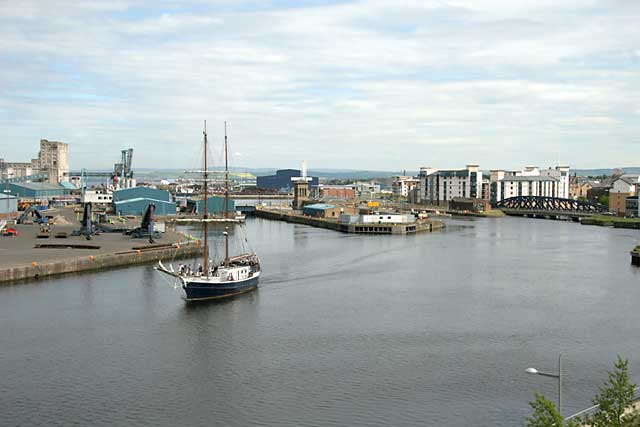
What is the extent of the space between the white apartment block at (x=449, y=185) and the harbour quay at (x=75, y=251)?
31.2m

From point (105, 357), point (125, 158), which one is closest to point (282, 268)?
point (105, 357)

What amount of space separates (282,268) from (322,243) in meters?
7.92

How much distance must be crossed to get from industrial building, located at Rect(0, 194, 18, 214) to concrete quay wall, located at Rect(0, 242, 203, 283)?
1368 centimetres

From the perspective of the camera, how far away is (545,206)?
165ft

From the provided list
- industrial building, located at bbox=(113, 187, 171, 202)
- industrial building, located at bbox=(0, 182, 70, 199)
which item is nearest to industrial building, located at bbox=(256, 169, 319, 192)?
industrial building, located at bbox=(0, 182, 70, 199)

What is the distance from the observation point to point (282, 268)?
19.8m

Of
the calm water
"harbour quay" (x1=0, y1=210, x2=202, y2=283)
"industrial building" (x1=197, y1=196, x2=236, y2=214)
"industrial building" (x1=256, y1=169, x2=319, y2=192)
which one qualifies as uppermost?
"industrial building" (x1=256, y1=169, x2=319, y2=192)

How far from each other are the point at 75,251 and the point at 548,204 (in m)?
37.8

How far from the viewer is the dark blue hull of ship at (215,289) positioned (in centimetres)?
1464

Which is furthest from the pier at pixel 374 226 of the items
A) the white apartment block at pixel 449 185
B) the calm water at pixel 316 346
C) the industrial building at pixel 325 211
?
the white apartment block at pixel 449 185

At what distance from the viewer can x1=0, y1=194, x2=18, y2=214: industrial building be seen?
32.8 m

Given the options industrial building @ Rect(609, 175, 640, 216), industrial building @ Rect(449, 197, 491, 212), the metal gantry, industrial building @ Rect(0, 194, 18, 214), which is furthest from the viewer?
industrial building @ Rect(449, 197, 491, 212)

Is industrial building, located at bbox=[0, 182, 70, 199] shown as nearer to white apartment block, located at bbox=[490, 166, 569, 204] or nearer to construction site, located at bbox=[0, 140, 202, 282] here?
construction site, located at bbox=[0, 140, 202, 282]

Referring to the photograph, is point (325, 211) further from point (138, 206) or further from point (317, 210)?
point (138, 206)
